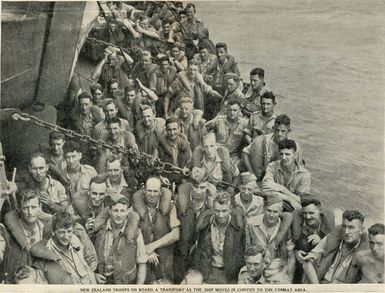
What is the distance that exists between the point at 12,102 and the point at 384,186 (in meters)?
1.96

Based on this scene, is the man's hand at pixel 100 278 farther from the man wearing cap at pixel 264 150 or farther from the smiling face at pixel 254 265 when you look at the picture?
the man wearing cap at pixel 264 150

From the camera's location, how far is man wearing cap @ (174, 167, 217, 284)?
3539 millimetres

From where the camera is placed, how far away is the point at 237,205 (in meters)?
3.57

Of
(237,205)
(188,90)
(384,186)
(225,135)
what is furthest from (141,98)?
(384,186)

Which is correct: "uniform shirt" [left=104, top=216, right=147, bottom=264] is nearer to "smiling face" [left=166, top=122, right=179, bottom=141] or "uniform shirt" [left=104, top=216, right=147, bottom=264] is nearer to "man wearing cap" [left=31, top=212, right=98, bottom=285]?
"man wearing cap" [left=31, top=212, right=98, bottom=285]

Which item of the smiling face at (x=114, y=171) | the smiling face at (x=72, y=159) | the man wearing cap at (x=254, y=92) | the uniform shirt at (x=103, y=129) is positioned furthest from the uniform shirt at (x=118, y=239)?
the man wearing cap at (x=254, y=92)

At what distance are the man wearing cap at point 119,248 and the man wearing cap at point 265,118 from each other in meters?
0.78

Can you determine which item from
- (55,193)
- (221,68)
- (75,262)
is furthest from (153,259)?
(221,68)

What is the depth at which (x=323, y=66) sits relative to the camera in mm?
3660

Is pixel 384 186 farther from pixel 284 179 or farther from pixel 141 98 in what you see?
pixel 141 98

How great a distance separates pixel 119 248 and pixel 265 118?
1.00m

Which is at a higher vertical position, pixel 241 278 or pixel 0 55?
pixel 0 55

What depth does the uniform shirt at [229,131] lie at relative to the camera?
362 centimetres

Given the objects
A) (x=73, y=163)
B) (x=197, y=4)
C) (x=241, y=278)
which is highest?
(x=197, y=4)
